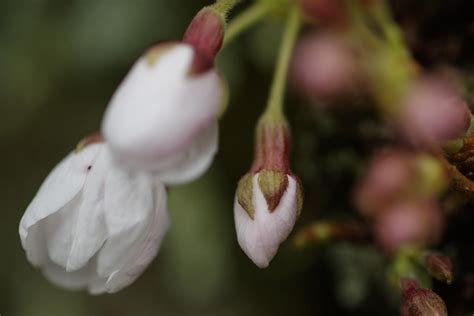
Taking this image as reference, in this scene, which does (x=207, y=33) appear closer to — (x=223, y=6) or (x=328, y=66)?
(x=223, y=6)

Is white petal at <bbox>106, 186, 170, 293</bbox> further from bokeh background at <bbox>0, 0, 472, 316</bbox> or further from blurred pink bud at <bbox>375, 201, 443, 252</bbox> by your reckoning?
bokeh background at <bbox>0, 0, 472, 316</bbox>

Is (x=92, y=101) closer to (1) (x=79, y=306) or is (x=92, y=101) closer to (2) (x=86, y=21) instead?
(2) (x=86, y=21)

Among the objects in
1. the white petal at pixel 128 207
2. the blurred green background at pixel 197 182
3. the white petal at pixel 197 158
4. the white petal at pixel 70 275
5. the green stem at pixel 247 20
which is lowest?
the blurred green background at pixel 197 182

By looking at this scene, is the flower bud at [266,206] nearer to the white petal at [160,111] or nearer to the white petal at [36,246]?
the white petal at [160,111]

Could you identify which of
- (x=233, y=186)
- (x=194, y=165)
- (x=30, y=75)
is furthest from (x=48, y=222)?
(x=30, y=75)

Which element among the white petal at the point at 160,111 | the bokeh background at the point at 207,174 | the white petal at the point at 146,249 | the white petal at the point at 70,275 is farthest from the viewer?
the bokeh background at the point at 207,174

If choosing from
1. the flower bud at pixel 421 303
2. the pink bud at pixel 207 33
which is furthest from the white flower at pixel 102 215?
the flower bud at pixel 421 303
